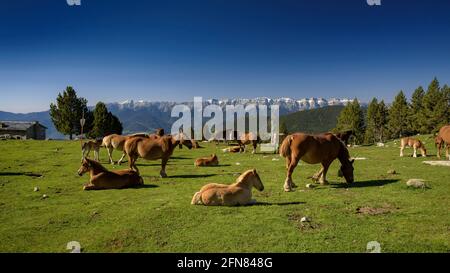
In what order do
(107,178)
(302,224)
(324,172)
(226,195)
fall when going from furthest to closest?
(107,178)
(324,172)
(226,195)
(302,224)

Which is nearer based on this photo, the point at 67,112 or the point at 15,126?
the point at 67,112

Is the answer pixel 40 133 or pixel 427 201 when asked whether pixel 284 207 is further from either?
pixel 40 133

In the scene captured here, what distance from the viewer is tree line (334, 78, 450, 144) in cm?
9041

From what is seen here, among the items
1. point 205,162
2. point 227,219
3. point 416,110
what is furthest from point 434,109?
point 227,219

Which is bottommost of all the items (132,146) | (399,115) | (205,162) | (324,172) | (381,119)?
(205,162)

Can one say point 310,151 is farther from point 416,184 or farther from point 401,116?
point 401,116

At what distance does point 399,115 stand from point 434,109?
17.0 metres

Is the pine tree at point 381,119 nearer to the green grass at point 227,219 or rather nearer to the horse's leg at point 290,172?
the green grass at point 227,219

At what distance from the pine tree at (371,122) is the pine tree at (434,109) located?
20167mm

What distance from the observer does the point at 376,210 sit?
11.7 m

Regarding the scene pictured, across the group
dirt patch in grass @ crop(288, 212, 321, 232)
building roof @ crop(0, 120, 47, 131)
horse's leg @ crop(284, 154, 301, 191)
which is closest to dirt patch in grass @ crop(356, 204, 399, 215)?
dirt patch in grass @ crop(288, 212, 321, 232)

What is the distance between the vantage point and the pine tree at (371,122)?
114 metres
